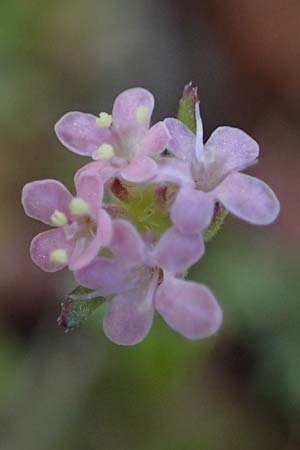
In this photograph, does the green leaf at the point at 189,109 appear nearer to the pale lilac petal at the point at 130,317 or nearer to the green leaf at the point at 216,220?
the green leaf at the point at 216,220

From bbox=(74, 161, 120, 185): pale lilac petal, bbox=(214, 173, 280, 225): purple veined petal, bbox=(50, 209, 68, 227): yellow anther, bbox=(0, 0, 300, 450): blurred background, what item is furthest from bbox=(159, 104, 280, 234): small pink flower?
bbox=(0, 0, 300, 450): blurred background

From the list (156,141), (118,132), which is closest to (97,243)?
(156,141)

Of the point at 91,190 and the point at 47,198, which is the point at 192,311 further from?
the point at 47,198

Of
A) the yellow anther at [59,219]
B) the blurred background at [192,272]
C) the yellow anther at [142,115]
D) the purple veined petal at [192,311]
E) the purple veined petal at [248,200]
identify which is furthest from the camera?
the blurred background at [192,272]

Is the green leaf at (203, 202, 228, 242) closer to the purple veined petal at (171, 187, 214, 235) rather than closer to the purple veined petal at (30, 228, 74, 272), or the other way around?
the purple veined petal at (171, 187, 214, 235)

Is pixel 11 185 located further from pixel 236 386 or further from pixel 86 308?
pixel 86 308

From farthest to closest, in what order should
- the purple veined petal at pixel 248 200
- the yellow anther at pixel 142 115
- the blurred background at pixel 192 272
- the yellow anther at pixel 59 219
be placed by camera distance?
the blurred background at pixel 192 272
the yellow anther at pixel 142 115
the yellow anther at pixel 59 219
the purple veined petal at pixel 248 200

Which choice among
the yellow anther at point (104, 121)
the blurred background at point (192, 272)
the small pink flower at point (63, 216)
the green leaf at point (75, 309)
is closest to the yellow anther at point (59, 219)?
the small pink flower at point (63, 216)
